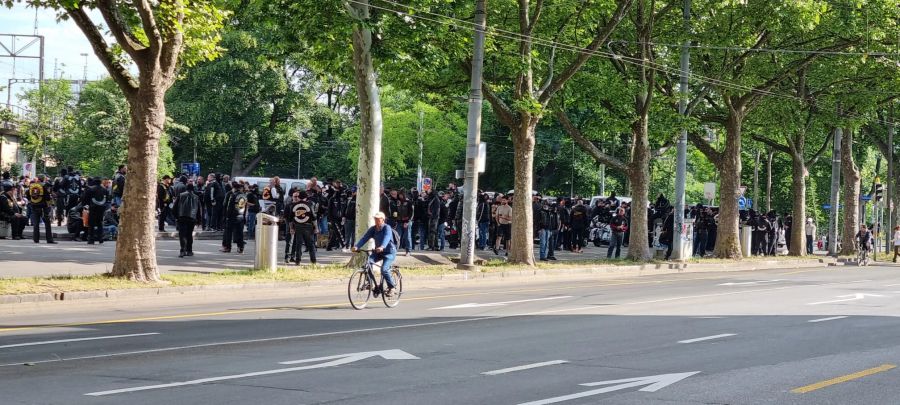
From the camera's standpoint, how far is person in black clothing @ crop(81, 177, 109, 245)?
25.6 m

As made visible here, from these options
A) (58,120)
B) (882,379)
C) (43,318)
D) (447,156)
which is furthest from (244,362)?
(58,120)

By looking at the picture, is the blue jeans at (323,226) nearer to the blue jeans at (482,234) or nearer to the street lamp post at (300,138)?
the blue jeans at (482,234)

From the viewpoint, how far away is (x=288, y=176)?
83125mm

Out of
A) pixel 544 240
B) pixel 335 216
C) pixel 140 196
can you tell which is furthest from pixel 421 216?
pixel 140 196

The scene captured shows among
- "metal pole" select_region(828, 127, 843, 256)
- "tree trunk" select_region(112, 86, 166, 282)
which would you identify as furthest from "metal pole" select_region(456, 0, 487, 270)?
"metal pole" select_region(828, 127, 843, 256)

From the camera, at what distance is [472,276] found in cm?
2562

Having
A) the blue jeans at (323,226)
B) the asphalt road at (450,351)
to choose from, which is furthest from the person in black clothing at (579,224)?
the asphalt road at (450,351)

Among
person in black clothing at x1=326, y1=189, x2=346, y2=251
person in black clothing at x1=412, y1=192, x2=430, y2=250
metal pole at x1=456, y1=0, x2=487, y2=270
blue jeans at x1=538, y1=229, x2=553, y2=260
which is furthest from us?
blue jeans at x1=538, y1=229, x2=553, y2=260

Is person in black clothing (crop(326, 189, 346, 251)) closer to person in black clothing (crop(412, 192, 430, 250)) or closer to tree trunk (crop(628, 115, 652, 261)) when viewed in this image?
person in black clothing (crop(412, 192, 430, 250))

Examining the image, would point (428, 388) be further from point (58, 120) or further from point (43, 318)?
point (58, 120)

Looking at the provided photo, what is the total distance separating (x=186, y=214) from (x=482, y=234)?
12901 millimetres

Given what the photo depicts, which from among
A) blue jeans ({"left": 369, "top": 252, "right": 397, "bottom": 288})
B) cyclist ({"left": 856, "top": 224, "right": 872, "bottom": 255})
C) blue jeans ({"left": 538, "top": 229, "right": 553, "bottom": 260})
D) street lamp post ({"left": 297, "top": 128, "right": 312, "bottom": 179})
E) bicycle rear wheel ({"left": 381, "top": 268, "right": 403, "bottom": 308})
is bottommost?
bicycle rear wheel ({"left": 381, "top": 268, "right": 403, "bottom": 308})

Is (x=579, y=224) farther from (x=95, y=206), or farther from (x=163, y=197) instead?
(x=95, y=206)

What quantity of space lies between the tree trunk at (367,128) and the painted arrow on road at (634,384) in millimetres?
13230
